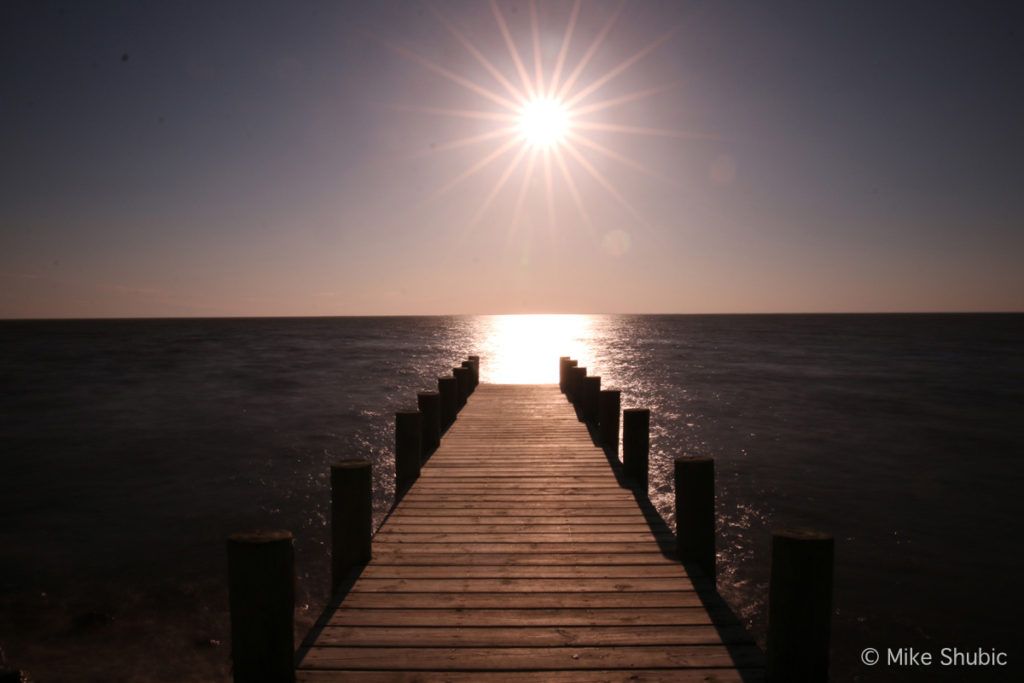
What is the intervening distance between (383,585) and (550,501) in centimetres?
243

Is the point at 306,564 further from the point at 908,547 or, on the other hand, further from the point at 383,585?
the point at 908,547

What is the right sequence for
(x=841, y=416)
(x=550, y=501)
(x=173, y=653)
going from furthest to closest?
(x=841, y=416)
(x=173, y=653)
(x=550, y=501)

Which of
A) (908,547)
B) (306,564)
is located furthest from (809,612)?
(908,547)

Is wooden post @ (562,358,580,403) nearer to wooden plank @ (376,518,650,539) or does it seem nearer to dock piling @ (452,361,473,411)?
dock piling @ (452,361,473,411)

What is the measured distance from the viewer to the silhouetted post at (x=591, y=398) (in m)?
10.9

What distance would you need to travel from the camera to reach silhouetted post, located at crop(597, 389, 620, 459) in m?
8.82

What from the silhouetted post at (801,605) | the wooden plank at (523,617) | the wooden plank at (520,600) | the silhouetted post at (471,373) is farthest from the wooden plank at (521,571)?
the silhouetted post at (471,373)

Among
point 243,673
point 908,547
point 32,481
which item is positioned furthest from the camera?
point 32,481

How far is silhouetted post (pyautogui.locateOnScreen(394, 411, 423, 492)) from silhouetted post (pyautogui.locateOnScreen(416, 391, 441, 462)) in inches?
55.2

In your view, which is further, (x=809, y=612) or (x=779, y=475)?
(x=779, y=475)

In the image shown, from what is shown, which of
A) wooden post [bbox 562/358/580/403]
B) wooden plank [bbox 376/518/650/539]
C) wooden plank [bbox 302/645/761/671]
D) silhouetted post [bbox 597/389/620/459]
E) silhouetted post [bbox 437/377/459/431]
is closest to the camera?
wooden plank [bbox 302/645/761/671]

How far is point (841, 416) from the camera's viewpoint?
2344 centimetres

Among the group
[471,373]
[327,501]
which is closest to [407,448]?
[327,501]

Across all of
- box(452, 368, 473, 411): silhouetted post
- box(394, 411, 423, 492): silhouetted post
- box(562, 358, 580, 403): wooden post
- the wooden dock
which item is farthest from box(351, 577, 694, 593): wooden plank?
box(562, 358, 580, 403): wooden post
